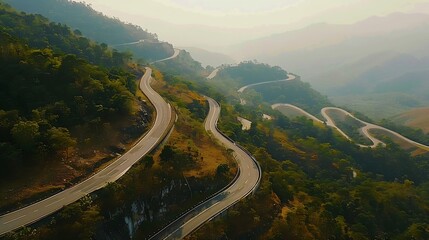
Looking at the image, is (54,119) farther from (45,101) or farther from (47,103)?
(45,101)

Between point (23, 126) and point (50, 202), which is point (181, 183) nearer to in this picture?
point (50, 202)

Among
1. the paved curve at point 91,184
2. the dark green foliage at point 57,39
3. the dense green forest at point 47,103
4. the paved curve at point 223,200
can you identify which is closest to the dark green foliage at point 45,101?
the dense green forest at point 47,103

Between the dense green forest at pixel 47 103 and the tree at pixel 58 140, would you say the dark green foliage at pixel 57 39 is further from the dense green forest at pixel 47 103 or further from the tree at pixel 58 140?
the tree at pixel 58 140

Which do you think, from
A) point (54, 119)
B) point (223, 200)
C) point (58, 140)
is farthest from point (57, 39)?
point (223, 200)

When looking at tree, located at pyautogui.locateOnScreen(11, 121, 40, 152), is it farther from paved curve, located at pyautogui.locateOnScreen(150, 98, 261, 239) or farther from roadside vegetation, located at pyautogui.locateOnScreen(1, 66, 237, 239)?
paved curve, located at pyautogui.locateOnScreen(150, 98, 261, 239)

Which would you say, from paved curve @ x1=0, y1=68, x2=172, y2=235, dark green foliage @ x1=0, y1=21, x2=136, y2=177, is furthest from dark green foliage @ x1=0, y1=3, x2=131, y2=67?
paved curve @ x1=0, y1=68, x2=172, y2=235

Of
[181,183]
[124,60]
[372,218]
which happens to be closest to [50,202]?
[181,183]
